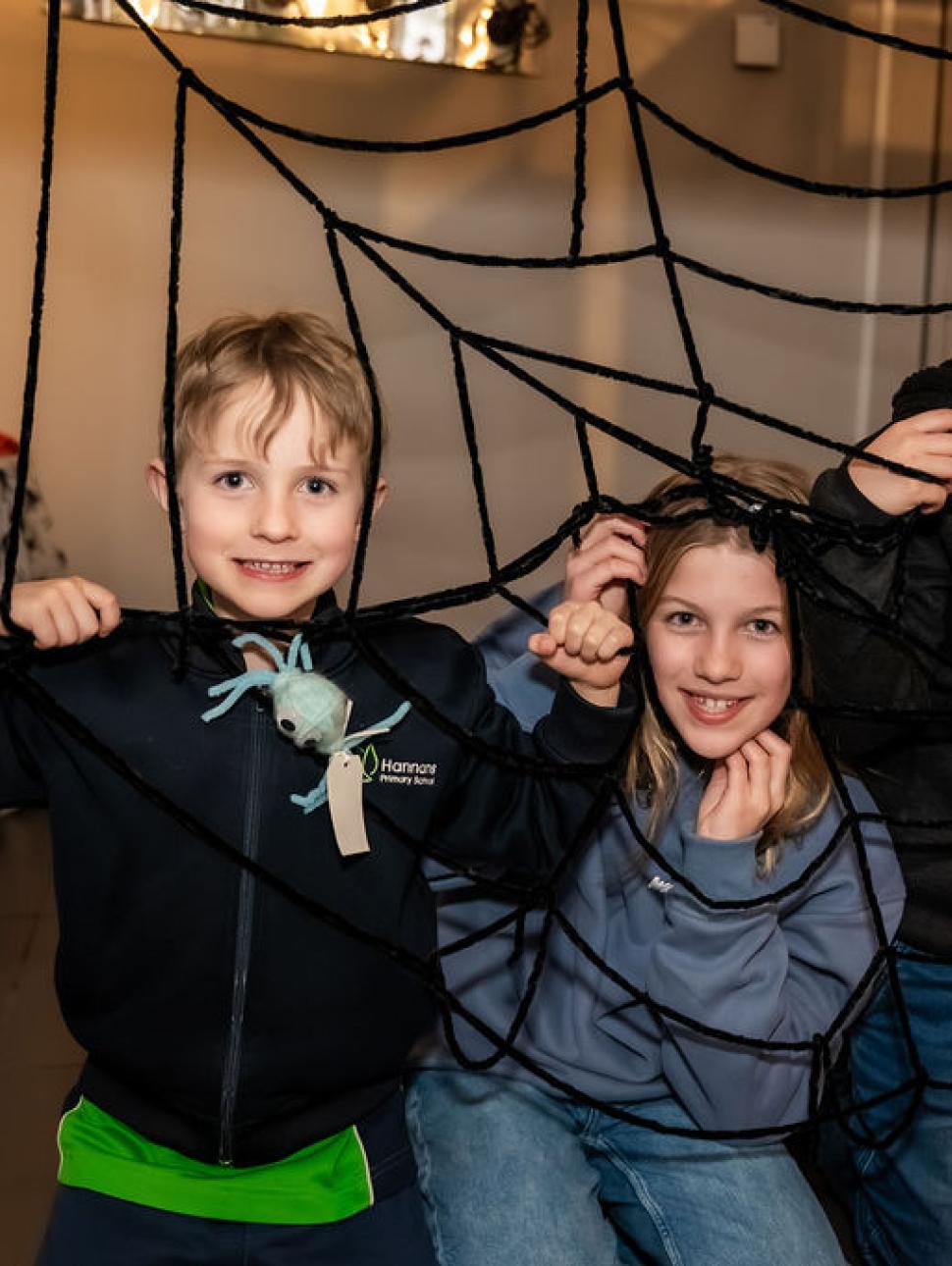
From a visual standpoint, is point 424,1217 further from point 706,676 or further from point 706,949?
point 706,676

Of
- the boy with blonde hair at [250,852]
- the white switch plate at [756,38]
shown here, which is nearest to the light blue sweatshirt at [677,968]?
the boy with blonde hair at [250,852]

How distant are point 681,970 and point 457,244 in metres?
1.72

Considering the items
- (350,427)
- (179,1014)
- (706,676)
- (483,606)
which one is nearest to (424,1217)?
(179,1014)

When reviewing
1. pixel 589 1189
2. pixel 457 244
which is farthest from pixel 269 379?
pixel 457 244

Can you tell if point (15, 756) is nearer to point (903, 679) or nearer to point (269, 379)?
point (269, 379)

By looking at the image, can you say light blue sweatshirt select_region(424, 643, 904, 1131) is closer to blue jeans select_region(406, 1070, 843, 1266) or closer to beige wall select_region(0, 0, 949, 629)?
blue jeans select_region(406, 1070, 843, 1266)

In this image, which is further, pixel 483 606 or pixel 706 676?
pixel 483 606

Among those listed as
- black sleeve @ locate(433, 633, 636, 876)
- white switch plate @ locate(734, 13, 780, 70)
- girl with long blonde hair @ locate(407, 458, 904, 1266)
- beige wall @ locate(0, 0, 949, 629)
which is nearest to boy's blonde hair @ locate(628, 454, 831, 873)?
girl with long blonde hair @ locate(407, 458, 904, 1266)

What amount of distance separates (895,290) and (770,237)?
242mm

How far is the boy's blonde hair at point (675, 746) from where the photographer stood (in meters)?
1.05

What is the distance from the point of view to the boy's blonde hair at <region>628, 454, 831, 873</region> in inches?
41.3

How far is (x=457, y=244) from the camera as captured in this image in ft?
8.16

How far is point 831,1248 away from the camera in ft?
3.41

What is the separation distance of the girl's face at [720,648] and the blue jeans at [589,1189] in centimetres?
28
